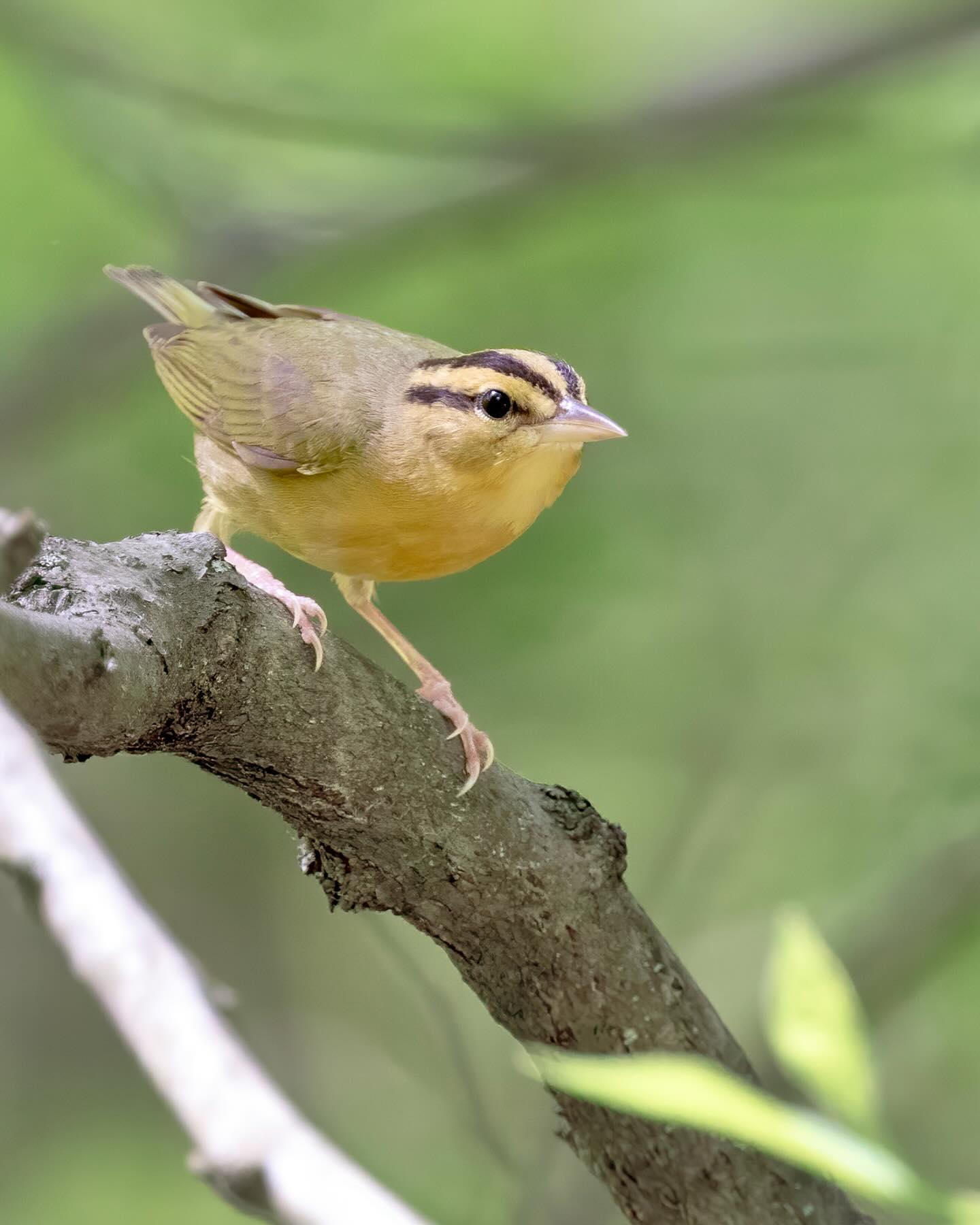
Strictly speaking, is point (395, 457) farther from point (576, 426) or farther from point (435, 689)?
point (435, 689)

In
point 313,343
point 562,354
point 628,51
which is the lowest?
point 313,343

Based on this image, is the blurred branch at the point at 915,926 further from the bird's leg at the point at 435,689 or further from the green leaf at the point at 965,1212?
the green leaf at the point at 965,1212

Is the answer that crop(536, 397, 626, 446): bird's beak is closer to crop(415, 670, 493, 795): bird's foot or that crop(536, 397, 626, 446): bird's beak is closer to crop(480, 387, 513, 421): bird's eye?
crop(480, 387, 513, 421): bird's eye

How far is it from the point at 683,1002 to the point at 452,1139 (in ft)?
12.0

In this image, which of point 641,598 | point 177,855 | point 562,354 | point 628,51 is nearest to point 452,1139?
point 177,855

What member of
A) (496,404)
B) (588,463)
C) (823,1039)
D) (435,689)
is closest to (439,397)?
(496,404)

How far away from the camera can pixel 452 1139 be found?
6.28m

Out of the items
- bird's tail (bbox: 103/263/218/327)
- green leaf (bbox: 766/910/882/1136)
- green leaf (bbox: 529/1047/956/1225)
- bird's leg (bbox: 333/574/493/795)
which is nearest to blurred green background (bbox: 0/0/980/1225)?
bird's tail (bbox: 103/263/218/327)

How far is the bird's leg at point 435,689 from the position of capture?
9.56 feet

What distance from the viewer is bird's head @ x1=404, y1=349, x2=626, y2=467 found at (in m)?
3.81

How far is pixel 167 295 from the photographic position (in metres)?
4.84

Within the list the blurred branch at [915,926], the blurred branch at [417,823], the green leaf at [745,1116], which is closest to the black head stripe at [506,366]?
the blurred branch at [417,823]

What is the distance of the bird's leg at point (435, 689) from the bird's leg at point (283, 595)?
0.34 metres

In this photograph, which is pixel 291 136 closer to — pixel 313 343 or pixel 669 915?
pixel 313 343
